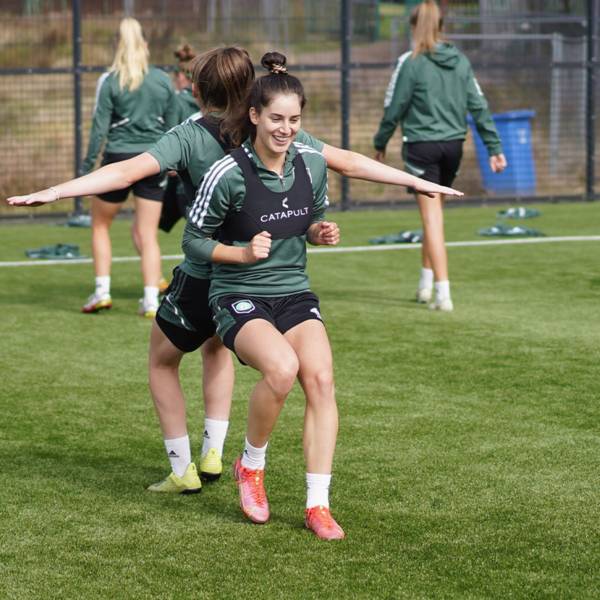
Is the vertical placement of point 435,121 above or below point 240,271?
above

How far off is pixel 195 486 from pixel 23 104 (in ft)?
43.3

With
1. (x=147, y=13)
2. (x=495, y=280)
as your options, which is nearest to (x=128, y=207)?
(x=147, y=13)

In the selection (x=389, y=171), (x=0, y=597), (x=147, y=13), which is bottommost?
(x=0, y=597)

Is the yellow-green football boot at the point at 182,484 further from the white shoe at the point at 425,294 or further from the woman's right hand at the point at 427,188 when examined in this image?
the white shoe at the point at 425,294

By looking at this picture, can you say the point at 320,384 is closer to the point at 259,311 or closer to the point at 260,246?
the point at 259,311

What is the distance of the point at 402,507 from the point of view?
5332mm

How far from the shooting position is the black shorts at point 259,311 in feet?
16.5

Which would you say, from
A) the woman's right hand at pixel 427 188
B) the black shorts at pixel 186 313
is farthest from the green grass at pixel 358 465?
the woman's right hand at pixel 427 188

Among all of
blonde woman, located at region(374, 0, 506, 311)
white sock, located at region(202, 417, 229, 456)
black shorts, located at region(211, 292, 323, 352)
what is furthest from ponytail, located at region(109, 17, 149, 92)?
black shorts, located at region(211, 292, 323, 352)

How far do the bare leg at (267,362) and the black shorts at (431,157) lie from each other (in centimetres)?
534

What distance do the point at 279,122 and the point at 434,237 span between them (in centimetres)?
519

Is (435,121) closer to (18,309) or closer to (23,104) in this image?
(18,309)

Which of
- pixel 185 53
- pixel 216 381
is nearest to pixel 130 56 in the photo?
pixel 185 53

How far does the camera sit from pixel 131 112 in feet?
33.2
